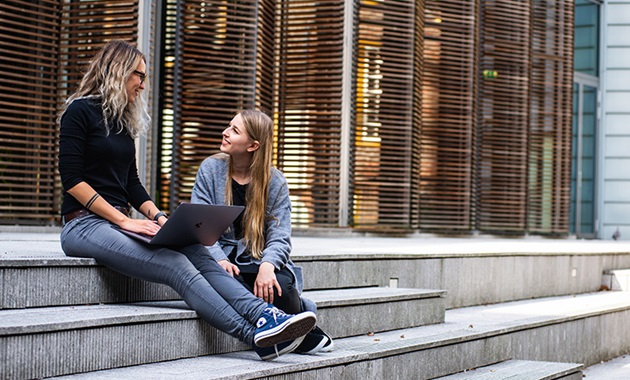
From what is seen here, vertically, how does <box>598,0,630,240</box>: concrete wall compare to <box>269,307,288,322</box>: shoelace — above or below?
above

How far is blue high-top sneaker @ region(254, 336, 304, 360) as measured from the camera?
158 inches

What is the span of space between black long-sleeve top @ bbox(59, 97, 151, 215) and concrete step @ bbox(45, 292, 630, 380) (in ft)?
3.05

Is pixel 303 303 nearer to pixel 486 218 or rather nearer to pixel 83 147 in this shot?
pixel 83 147

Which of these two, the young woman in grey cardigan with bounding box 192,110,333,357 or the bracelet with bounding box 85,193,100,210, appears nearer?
the bracelet with bounding box 85,193,100,210

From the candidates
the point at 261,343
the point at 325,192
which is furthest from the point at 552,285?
the point at 261,343

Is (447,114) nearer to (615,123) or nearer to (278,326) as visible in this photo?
(615,123)

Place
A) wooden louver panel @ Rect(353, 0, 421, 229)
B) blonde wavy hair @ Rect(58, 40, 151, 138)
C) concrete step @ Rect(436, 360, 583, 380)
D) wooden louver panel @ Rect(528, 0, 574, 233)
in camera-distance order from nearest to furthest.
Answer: blonde wavy hair @ Rect(58, 40, 151, 138) → concrete step @ Rect(436, 360, 583, 380) → wooden louver panel @ Rect(353, 0, 421, 229) → wooden louver panel @ Rect(528, 0, 574, 233)

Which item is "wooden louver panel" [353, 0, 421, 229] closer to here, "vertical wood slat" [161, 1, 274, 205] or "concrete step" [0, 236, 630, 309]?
"vertical wood slat" [161, 1, 274, 205]

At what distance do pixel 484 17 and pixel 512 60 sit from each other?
86cm

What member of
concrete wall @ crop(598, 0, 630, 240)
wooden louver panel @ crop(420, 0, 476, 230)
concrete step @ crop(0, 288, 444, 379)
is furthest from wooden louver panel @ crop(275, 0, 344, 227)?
concrete wall @ crop(598, 0, 630, 240)

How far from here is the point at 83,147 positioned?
4.24 meters

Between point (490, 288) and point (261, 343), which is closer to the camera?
point (261, 343)

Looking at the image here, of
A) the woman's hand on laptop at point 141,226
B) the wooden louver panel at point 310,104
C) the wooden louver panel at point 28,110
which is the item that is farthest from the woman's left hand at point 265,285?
the wooden louver panel at point 310,104

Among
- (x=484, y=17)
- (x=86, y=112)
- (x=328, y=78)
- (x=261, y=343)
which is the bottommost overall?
(x=261, y=343)
